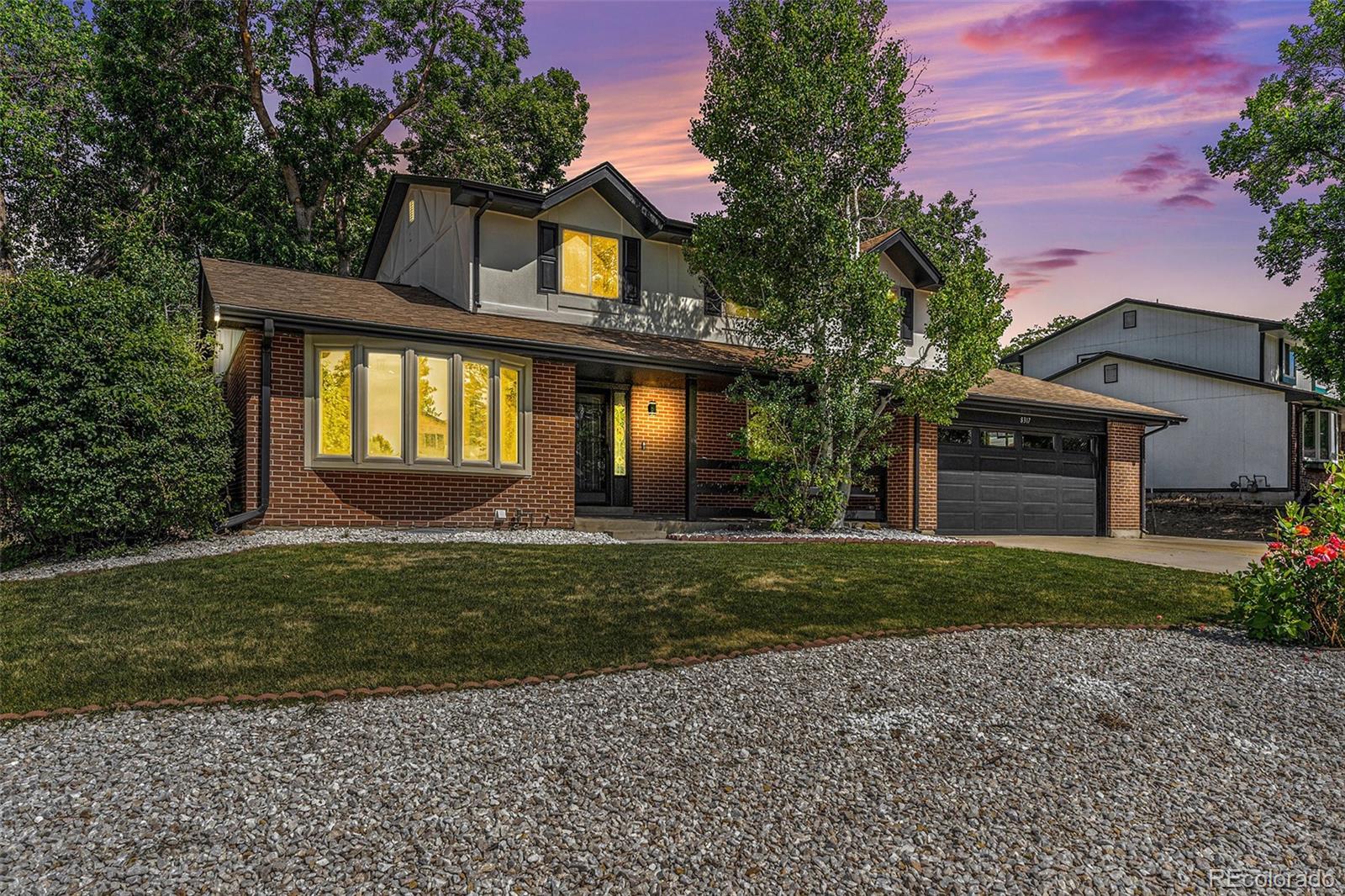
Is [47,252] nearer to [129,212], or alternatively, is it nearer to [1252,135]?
A: [129,212]

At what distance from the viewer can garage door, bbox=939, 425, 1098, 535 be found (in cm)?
1562

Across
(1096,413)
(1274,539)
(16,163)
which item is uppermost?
(16,163)

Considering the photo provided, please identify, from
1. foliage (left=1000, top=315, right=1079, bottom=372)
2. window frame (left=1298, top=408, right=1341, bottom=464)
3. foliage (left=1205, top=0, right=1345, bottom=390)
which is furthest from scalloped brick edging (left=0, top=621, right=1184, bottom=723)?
foliage (left=1000, top=315, right=1079, bottom=372)

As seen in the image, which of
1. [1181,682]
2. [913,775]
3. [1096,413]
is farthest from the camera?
[1096,413]

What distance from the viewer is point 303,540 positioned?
375 inches

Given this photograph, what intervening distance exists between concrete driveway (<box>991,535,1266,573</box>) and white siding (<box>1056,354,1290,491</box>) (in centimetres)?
895

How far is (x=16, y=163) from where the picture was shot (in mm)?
20562

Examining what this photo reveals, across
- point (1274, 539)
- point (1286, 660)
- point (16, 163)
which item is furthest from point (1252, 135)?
point (16, 163)

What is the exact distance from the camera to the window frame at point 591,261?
14.0m

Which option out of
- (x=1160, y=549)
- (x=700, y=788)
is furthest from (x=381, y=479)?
(x=1160, y=549)

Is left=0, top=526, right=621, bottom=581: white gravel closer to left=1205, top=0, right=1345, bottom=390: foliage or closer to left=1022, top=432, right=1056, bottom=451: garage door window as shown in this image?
left=1022, top=432, right=1056, bottom=451: garage door window

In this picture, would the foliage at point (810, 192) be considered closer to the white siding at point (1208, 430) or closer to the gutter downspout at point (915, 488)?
the gutter downspout at point (915, 488)

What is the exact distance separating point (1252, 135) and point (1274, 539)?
20996 millimetres

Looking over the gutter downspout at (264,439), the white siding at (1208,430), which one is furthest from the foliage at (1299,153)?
the gutter downspout at (264,439)
